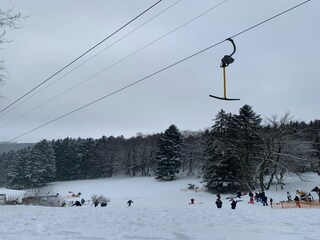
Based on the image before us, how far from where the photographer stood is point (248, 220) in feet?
54.7

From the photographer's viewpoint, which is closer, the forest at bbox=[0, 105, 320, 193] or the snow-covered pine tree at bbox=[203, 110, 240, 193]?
the forest at bbox=[0, 105, 320, 193]

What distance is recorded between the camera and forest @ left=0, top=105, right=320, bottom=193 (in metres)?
54.5

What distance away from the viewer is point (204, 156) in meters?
66.8

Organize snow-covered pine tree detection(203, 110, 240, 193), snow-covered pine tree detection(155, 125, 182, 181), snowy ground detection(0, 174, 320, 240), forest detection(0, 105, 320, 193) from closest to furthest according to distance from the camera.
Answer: snowy ground detection(0, 174, 320, 240) → forest detection(0, 105, 320, 193) → snow-covered pine tree detection(203, 110, 240, 193) → snow-covered pine tree detection(155, 125, 182, 181)

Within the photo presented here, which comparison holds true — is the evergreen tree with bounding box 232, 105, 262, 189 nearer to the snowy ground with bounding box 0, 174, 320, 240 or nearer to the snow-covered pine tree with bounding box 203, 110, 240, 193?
the snow-covered pine tree with bounding box 203, 110, 240, 193

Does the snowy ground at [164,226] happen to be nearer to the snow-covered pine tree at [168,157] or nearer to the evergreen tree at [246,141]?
the evergreen tree at [246,141]

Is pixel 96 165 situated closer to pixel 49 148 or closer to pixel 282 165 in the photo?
pixel 49 148

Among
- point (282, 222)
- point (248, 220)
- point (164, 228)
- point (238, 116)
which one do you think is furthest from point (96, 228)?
point (238, 116)

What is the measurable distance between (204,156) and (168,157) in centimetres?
1785

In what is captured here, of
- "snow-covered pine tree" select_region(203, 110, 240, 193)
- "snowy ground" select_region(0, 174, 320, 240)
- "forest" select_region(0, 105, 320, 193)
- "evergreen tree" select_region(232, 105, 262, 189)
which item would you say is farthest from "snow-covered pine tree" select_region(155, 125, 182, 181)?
"snowy ground" select_region(0, 174, 320, 240)

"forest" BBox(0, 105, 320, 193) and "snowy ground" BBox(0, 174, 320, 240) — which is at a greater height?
"forest" BBox(0, 105, 320, 193)

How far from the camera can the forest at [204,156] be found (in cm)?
5450

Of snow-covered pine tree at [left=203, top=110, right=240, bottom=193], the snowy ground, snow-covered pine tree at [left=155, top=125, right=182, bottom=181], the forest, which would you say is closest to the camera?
the snowy ground

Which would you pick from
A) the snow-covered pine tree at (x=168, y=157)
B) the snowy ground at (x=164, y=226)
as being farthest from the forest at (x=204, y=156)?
the snowy ground at (x=164, y=226)
